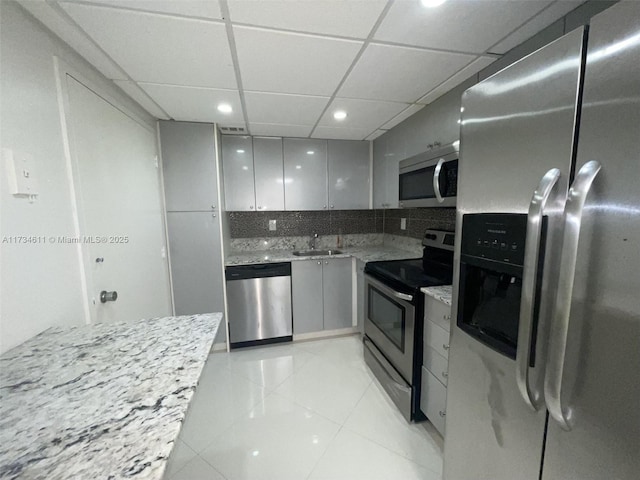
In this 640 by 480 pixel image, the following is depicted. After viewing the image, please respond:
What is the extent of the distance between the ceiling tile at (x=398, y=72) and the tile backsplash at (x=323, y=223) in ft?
4.39

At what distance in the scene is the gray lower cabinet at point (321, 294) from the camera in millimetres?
2752

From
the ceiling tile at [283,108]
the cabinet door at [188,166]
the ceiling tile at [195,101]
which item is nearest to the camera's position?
the ceiling tile at [195,101]

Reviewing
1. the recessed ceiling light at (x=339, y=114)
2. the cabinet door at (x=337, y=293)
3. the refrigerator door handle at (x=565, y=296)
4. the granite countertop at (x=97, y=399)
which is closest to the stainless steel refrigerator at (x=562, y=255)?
the refrigerator door handle at (x=565, y=296)

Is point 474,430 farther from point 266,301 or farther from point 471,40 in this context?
point 266,301

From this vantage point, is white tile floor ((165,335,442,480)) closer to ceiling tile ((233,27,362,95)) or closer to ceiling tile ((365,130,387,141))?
ceiling tile ((233,27,362,95))

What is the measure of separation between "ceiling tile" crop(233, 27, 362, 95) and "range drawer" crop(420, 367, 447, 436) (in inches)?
74.3

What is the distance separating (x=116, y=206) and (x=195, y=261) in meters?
0.98

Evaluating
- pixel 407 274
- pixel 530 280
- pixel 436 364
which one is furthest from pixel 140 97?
pixel 436 364

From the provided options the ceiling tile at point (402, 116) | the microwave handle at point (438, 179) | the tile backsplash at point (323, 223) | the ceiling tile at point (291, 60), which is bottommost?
the tile backsplash at point (323, 223)

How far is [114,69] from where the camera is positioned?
55.7 inches

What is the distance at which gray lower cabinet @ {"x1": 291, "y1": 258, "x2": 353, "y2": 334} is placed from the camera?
2.75 m

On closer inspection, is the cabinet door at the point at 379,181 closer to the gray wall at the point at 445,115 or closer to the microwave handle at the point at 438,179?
the gray wall at the point at 445,115

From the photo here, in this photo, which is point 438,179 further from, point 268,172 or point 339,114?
point 268,172

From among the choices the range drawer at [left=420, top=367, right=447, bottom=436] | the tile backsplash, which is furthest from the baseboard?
the range drawer at [left=420, top=367, right=447, bottom=436]
